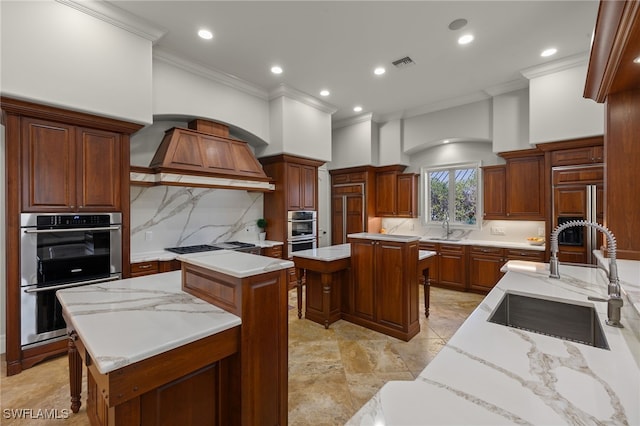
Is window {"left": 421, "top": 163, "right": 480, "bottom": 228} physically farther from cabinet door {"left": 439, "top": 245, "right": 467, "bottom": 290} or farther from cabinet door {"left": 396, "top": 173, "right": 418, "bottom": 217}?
cabinet door {"left": 439, "top": 245, "right": 467, "bottom": 290}

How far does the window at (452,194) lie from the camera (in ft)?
18.0

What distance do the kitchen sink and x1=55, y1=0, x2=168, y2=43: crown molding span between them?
4.09 m

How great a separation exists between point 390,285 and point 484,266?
2.46 metres

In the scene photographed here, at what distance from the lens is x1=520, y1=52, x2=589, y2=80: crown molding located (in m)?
3.70

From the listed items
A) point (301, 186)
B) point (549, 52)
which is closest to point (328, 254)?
point (301, 186)

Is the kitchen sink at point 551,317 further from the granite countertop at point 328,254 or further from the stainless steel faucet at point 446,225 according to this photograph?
the stainless steel faucet at point 446,225

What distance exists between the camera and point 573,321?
163 cm

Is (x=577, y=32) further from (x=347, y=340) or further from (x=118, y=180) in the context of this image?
(x=118, y=180)

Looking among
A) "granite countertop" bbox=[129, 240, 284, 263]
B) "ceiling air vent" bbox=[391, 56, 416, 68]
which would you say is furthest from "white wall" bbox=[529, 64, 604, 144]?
"granite countertop" bbox=[129, 240, 284, 263]

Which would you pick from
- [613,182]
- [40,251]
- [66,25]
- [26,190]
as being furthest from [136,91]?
[613,182]

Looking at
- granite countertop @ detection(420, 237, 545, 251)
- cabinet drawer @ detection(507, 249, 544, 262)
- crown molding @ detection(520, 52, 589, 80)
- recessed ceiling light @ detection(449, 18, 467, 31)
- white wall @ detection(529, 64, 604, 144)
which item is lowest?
cabinet drawer @ detection(507, 249, 544, 262)

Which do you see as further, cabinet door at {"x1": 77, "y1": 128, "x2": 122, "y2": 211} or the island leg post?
cabinet door at {"x1": 77, "y1": 128, "x2": 122, "y2": 211}

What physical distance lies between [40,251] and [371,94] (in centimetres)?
483

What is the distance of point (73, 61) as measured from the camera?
8.93ft
